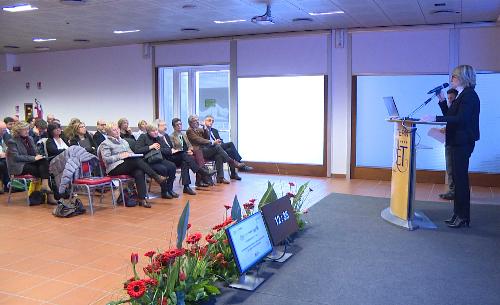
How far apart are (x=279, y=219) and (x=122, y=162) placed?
305 centimetres

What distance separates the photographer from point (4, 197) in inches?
277

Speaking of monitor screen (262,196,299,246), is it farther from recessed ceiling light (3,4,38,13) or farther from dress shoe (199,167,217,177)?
recessed ceiling light (3,4,38,13)

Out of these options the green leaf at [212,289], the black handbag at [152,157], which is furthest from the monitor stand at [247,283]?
the black handbag at [152,157]

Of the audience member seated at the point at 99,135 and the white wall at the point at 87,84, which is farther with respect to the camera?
the white wall at the point at 87,84

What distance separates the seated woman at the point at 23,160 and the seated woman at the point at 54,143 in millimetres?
151

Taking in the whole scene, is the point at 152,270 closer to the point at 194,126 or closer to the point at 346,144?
the point at 194,126

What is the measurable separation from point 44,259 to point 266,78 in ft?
20.9

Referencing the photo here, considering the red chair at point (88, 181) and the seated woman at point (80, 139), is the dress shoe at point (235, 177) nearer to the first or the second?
the seated woman at point (80, 139)

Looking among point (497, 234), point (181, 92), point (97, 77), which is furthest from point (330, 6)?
point (97, 77)

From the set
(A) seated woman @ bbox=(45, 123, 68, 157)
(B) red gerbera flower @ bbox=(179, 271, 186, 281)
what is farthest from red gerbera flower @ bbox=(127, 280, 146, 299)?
(A) seated woman @ bbox=(45, 123, 68, 157)

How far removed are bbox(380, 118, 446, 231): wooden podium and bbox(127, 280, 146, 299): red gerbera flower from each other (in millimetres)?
3307

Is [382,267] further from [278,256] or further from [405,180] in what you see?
[405,180]

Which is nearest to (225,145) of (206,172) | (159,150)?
(206,172)

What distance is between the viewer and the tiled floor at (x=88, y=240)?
350 centimetres
